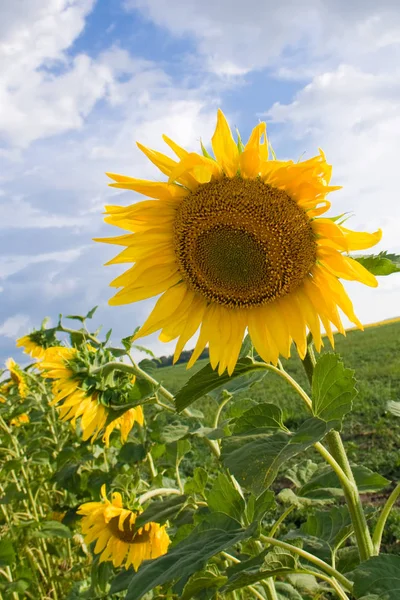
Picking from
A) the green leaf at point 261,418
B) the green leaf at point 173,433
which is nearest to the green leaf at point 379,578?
the green leaf at point 261,418

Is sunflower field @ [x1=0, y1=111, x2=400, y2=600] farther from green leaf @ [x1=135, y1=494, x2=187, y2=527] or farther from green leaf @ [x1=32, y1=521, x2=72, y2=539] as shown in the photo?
green leaf @ [x1=32, y1=521, x2=72, y2=539]

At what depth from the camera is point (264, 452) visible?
1.36 metres

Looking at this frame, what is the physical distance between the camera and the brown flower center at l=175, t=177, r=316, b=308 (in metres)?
1.59

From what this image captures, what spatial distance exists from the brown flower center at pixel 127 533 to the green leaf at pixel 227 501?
0.90 m

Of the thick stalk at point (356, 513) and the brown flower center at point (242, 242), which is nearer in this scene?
the thick stalk at point (356, 513)

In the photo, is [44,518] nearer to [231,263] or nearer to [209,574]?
[209,574]

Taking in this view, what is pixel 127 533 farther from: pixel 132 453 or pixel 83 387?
pixel 83 387

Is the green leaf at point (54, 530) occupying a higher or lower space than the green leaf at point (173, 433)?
lower

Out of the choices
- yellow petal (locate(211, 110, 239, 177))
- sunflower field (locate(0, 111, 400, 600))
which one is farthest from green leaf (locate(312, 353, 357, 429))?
yellow petal (locate(211, 110, 239, 177))

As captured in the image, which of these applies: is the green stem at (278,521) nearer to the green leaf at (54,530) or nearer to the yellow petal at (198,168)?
the yellow petal at (198,168)

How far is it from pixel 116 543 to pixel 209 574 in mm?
921

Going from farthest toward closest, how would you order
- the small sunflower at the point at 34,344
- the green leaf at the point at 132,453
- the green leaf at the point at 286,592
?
1. the small sunflower at the point at 34,344
2. the green leaf at the point at 132,453
3. the green leaf at the point at 286,592

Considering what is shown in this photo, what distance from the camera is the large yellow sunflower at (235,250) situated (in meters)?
1.52

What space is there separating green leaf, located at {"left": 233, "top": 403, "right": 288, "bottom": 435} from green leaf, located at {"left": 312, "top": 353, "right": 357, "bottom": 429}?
0.47ft
